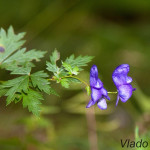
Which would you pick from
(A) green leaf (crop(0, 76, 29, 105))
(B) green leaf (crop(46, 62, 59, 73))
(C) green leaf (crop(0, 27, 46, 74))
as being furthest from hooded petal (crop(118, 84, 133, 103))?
(C) green leaf (crop(0, 27, 46, 74))

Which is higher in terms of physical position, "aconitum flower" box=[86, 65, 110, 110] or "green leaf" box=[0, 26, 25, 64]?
"green leaf" box=[0, 26, 25, 64]

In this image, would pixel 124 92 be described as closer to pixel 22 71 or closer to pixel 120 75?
pixel 120 75

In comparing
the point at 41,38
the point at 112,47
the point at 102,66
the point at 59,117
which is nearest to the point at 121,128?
the point at 59,117

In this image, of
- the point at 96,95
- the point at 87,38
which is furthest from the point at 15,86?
the point at 87,38

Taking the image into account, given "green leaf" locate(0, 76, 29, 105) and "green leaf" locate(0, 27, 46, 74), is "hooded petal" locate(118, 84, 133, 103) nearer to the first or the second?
"green leaf" locate(0, 76, 29, 105)

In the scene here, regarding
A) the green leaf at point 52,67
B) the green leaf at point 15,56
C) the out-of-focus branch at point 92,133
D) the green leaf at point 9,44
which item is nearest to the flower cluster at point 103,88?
the green leaf at point 52,67

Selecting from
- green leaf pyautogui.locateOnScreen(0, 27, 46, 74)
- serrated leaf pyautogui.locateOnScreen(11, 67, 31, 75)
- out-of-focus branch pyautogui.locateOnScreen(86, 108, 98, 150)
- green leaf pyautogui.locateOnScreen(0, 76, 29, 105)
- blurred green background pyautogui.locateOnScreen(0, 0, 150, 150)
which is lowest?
out-of-focus branch pyautogui.locateOnScreen(86, 108, 98, 150)

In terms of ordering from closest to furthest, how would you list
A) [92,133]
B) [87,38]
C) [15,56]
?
1. [15,56]
2. [92,133]
3. [87,38]

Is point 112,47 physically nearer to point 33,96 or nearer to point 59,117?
point 59,117
